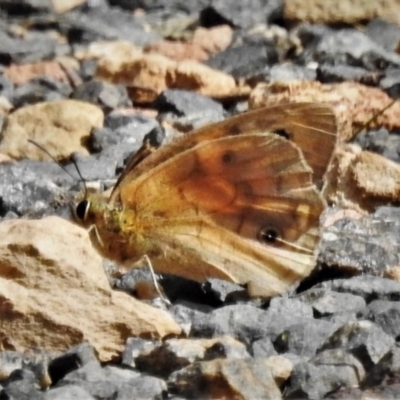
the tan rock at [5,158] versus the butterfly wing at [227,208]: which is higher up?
the butterfly wing at [227,208]

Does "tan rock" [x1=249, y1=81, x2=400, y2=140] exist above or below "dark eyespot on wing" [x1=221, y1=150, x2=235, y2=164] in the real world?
below

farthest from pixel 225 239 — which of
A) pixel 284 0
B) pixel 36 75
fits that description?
pixel 284 0

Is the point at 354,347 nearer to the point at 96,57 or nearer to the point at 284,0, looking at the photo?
the point at 96,57

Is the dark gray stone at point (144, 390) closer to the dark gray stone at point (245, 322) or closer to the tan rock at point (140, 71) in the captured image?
the dark gray stone at point (245, 322)

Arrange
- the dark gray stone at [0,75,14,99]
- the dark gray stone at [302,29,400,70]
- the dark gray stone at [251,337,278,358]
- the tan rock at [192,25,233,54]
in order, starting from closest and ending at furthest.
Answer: the dark gray stone at [251,337,278,358]
the dark gray stone at [0,75,14,99]
the dark gray stone at [302,29,400,70]
the tan rock at [192,25,233,54]

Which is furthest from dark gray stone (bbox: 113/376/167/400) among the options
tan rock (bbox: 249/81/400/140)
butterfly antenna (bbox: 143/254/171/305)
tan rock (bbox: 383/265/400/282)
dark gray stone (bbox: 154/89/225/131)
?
dark gray stone (bbox: 154/89/225/131)

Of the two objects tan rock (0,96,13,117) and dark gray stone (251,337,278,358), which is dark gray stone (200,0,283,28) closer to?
tan rock (0,96,13,117)

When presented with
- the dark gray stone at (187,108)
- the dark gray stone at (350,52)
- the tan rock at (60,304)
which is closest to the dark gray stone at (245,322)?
the tan rock at (60,304)
